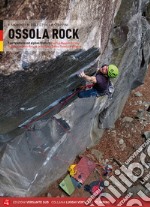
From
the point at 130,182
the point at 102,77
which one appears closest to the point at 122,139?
the point at 130,182

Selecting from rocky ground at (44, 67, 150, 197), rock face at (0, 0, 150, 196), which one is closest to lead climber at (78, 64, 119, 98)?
rock face at (0, 0, 150, 196)

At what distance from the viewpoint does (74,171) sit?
1482cm

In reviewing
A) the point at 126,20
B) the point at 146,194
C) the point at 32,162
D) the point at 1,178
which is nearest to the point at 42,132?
the point at 32,162

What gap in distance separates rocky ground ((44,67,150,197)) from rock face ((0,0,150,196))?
536mm

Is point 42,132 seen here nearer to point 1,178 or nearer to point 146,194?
point 1,178

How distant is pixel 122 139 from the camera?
679 inches

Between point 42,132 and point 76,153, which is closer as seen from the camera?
point 42,132

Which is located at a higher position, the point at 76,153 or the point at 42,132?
the point at 42,132

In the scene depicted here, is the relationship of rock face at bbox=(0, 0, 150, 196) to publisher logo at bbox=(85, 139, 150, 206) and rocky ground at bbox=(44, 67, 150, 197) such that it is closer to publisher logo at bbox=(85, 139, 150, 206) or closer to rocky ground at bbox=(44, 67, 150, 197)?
rocky ground at bbox=(44, 67, 150, 197)

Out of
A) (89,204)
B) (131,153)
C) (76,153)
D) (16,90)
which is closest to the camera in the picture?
(16,90)

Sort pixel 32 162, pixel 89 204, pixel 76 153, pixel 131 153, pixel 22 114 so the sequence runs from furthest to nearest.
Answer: pixel 131 153
pixel 76 153
pixel 89 204
pixel 32 162
pixel 22 114

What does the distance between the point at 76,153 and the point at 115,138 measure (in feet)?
9.47

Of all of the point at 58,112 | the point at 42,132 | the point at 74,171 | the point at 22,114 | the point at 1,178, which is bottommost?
the point at 74,171

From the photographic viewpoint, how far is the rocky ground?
1545cm
